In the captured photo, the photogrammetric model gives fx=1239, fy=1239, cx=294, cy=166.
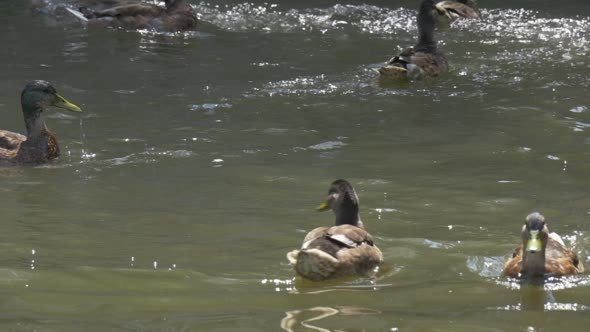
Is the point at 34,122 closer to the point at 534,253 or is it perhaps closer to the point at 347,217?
the point at 347,217

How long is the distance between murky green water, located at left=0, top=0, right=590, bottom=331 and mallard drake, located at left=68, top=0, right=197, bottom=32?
33 centimetres

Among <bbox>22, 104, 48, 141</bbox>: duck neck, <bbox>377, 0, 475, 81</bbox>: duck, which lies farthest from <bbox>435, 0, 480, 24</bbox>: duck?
<bbox>22, 104, 48, 141</bbox>: duck neck

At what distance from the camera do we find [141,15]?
1944 centimetres

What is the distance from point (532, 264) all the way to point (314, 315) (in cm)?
170

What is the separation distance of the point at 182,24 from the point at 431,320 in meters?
12.4

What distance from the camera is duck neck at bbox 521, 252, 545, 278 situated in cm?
803

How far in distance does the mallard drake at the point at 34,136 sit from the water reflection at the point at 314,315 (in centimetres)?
546

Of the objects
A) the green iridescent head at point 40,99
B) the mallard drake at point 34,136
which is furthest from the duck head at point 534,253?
the green iridescent head at point 40,99

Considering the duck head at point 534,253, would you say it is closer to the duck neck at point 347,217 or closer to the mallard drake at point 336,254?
the mallard drake at point 336,254

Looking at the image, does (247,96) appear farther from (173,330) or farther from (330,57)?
(173,330)

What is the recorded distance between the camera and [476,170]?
36.8ft

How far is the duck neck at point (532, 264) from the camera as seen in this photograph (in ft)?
26.3

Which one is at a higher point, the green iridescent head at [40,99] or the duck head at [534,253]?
the green iridescent head at [40,99]

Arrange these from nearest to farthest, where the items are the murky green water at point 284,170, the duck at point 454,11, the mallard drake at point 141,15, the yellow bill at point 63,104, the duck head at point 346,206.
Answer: the murky green water at point 284,170, the duck head at point 346,206, the yellow bill at point 63,104, the duck at point 454,11, the mallard drake at point 141,15
